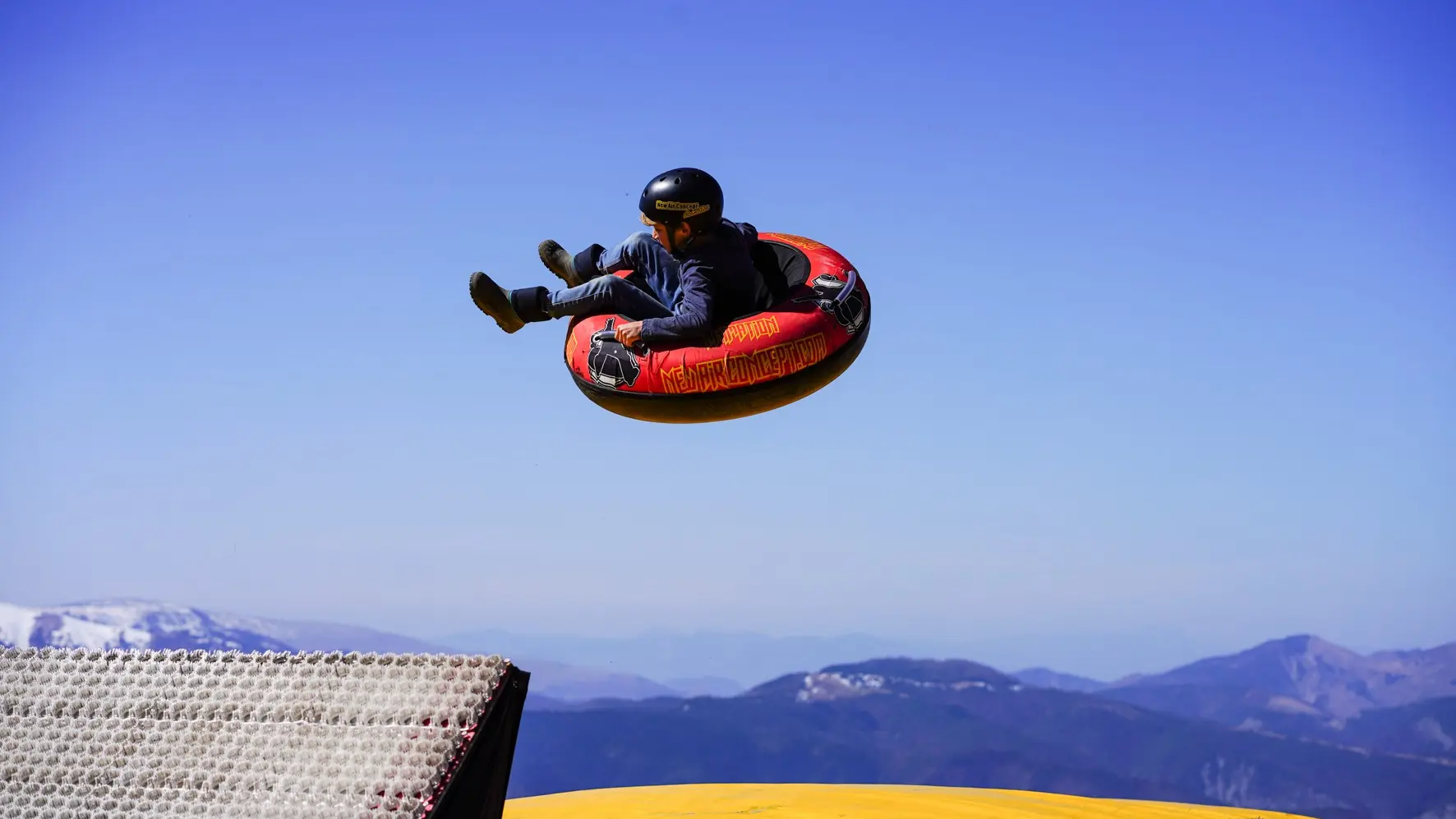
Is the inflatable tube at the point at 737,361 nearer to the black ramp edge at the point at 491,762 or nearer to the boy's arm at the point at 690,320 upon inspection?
the boy's arm at the point at 690,320

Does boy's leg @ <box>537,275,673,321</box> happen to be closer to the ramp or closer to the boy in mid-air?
the boy in mid-air

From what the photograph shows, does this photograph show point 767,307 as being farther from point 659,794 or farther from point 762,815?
point 659,794

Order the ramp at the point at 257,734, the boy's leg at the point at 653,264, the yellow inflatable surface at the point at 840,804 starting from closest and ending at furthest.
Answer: the ramp at the point at 257,734, the boy's leg at the point at 653,264, the yellow inflatable surface at the point at 840,804

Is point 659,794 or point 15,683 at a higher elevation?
point 15,683

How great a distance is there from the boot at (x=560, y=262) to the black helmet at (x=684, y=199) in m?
0.83

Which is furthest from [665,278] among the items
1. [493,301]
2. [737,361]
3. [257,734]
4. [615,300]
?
[257,734]

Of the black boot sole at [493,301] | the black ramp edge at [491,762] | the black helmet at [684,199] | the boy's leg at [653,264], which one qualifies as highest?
the black helmet at [684,199]

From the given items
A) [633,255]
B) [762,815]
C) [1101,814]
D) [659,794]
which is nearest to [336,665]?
[633,255]

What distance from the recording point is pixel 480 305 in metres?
7.29

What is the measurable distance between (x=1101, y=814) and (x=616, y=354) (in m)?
5.74

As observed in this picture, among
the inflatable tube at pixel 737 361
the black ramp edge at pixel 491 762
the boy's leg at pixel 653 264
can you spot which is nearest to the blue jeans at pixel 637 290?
the boy's leg at pixel 653 264

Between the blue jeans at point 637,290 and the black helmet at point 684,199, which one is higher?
the black helmet at point 684,199

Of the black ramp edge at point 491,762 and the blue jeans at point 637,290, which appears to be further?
the blue jeans at point 637,290

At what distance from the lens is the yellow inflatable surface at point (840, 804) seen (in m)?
9.46
